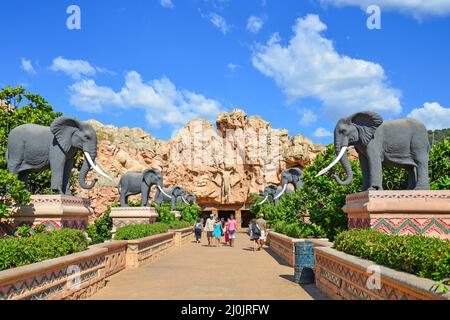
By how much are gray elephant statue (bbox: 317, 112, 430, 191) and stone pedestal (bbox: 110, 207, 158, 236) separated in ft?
37.7

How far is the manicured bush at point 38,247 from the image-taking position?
233 inches

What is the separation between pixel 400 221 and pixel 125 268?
731 cm

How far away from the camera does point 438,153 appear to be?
12828 mm

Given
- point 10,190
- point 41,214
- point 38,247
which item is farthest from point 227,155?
point 38,247

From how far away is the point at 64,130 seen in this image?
11.2 m

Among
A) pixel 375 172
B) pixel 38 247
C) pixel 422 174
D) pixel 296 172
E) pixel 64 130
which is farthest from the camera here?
pixel 296 172

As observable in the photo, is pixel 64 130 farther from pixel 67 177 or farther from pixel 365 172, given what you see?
pixel 365 172

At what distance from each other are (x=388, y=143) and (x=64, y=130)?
26.3 feet

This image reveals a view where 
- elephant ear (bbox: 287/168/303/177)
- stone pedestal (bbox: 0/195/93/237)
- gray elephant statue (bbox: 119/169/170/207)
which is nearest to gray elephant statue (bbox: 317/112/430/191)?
stone pedestal (bbox: 0/195/93/237)

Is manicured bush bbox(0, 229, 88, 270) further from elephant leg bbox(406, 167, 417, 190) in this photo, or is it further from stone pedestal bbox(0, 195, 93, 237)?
elephant leg bbox(406, 167, 417, 190)

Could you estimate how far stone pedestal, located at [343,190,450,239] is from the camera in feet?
29.9
